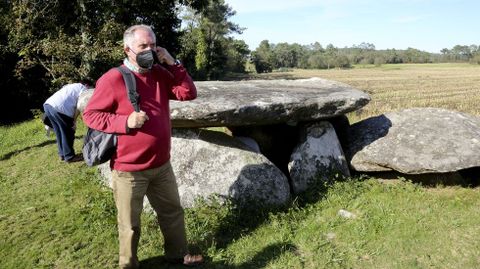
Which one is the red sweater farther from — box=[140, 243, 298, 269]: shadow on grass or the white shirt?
the white shirt

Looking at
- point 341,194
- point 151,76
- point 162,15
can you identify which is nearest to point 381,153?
point 341,194

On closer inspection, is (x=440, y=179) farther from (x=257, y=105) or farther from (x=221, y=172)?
(x=221, y=172)

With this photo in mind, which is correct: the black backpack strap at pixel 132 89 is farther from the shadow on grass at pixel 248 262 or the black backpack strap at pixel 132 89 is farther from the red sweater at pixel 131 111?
the shadow on grass at pixel 248 262

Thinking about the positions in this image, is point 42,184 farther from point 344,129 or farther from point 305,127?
point 344,129

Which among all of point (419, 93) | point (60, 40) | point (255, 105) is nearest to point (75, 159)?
point (255, 105)

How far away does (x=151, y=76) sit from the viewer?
4469 mm

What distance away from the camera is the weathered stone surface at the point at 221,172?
263 inches

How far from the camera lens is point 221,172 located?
6836 mm

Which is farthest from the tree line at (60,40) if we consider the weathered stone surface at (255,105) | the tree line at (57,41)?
the weathered stone surface at (255,105)

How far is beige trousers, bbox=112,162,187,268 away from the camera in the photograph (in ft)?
14.6

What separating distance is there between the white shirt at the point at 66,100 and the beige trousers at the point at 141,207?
4595 mm

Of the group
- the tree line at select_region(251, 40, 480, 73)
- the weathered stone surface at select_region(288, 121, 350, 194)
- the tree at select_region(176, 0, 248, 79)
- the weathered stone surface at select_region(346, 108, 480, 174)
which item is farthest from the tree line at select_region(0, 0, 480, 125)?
the tree line at select_region(251, 40, 480, 73)

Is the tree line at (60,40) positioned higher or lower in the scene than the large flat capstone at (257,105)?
higher

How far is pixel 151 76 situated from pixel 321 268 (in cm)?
290
